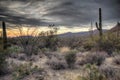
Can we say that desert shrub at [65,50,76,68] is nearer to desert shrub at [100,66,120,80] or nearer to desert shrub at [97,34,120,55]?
desert shrub at [100,66,120,80]

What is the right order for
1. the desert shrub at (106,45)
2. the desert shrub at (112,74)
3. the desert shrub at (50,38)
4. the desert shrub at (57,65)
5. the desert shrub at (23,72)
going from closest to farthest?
the desert shrub at (112,74), the desert shrub at (23,72), the desert shrub at (57,65), the desert shrub at (106,45), the desert shrub at (50,38)

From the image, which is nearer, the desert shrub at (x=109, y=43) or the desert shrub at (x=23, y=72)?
Result: the desert shrub at (x=23, y=72)

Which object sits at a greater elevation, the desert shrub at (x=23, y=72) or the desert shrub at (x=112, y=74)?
the desert shrub at (x=112, y=74)

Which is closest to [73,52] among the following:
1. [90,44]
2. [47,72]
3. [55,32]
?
[47,72]

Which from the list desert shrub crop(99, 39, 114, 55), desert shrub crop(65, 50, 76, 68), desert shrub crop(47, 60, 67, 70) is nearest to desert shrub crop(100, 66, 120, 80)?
desert shrub crop(47, 60, 67, 70)

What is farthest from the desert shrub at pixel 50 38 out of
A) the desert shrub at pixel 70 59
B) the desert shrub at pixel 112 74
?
the desert shrub at pixel 112 74

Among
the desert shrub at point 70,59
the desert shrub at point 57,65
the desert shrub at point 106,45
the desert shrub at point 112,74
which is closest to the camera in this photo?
the desert shrub at point 112,74

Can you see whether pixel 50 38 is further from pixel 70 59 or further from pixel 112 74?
pixel 112 74

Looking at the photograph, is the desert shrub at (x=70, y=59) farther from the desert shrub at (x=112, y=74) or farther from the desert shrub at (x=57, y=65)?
the desert shrub at (x=112, y=74)

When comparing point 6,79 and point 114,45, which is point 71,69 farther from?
point 114,45

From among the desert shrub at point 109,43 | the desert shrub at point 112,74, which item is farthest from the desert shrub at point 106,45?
the desert shrub at point 112,74

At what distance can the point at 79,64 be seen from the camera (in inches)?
467

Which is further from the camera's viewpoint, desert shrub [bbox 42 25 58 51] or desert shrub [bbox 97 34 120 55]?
desert shrub [bbox 42 25 58 51]

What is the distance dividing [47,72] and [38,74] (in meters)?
0.60
